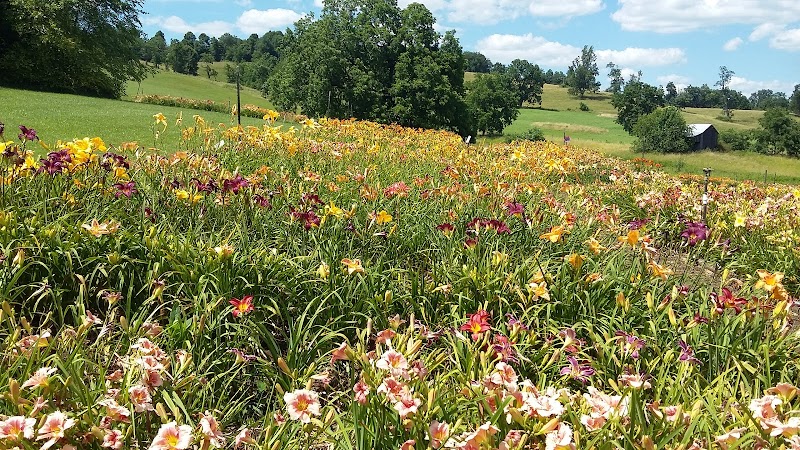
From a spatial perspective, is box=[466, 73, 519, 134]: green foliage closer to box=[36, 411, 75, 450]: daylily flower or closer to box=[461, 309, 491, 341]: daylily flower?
box=[461, 309, 491, 341]: daylily flower

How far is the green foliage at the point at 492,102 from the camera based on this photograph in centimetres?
5269

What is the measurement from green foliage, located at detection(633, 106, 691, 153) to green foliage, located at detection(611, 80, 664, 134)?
14.4 meters

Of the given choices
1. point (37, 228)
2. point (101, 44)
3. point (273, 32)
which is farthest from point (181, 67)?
point (37, 228)

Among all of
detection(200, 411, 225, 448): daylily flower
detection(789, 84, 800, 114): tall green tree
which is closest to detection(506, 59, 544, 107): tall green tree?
detection(789, 84, 800, 114): tall green tree

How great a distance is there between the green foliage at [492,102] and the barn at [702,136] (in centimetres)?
1803

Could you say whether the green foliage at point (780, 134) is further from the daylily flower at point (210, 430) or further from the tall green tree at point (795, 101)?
the daylily flower at point (210, 430)

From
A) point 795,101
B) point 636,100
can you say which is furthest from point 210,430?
point 795,101

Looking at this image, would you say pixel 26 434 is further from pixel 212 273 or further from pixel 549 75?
pixel 549 75

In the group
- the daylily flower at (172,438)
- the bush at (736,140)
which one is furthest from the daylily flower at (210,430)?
the bush at (736,140)

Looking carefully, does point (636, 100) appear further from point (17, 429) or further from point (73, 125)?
point (17, 429)

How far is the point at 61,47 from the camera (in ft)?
86.9

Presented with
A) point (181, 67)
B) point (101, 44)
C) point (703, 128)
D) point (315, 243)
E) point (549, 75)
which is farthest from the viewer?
point (549, 75)

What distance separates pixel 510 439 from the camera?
5.04 ft

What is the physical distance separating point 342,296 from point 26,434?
1661mm
